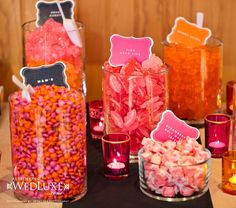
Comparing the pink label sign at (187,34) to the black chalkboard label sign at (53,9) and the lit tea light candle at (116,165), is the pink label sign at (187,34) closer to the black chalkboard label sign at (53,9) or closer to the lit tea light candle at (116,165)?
the black chalkboard label sign at (53,9)

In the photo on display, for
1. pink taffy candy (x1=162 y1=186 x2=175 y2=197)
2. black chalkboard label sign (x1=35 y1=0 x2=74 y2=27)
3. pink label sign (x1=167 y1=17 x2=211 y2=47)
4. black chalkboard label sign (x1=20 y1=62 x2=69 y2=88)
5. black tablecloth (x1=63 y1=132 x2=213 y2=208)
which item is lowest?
black tablecloth (x1=63 y1=132 x2=213 y2=208)

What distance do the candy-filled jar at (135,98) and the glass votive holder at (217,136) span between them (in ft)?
0.50

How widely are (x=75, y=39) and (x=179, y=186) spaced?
0.69 meters

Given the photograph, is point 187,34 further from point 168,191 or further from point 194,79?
point 168,191

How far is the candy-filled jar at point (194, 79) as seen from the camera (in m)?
2.01

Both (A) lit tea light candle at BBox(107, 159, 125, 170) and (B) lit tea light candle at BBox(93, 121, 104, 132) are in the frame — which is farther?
(B) lit tea light candle at BBox(93, 121, 104, 132)

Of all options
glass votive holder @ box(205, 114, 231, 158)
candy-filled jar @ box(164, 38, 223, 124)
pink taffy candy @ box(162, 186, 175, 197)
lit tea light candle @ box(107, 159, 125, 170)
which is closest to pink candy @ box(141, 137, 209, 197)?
pink taffy candy @ box(162, 186, 175, 197)

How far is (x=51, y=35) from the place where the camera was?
6.41ft

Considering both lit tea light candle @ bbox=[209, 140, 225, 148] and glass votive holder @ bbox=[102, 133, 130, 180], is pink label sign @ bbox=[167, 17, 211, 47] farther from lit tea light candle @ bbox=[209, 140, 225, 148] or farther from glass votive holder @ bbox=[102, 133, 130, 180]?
glass votive holder @ bbox=[102, 133, 130, 180]

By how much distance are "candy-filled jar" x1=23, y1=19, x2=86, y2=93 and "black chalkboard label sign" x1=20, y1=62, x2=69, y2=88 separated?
1.15 ft

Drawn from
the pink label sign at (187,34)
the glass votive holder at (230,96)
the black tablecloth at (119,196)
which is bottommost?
the black tablecloth at (119,196)

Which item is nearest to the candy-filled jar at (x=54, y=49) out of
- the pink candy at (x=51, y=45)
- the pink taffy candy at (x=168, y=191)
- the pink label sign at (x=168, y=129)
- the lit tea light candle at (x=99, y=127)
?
the pink candy at (x=51, y=45)

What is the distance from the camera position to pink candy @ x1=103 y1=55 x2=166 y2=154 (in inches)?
67.6

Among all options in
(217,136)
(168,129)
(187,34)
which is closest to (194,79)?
(187,34)
